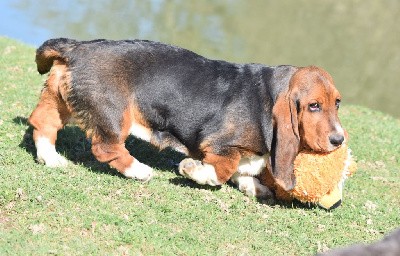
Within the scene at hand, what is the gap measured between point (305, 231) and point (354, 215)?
2.59 feet

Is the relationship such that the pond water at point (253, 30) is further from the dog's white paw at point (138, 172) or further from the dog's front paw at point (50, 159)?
the dog's front paw at point (50, 159)

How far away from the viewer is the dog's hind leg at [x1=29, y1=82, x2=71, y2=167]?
704 centimetres

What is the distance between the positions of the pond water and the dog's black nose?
10.3 metres

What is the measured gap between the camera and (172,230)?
6.13 metres

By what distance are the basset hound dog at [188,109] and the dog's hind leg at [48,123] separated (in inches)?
0.4

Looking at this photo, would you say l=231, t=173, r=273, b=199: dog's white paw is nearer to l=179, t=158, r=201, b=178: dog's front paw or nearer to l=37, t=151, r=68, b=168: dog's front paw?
l=179, t=158, r=201, b=178: dog's front paw

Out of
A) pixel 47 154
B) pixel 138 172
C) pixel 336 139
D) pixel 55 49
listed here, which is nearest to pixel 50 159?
pixel 47 154

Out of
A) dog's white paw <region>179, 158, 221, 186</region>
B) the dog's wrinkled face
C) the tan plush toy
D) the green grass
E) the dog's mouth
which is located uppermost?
the dog's wrinkled face

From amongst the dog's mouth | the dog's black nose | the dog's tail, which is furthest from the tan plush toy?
the dog's tail

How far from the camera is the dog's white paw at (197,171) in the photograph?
6.78m

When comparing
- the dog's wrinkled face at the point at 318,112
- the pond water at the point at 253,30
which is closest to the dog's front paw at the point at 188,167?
the dog's wrinkled face at the point at 318,112

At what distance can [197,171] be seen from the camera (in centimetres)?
680

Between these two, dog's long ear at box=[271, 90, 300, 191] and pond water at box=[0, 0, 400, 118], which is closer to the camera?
dog's long ear at box=[271, 90, 300, 191]

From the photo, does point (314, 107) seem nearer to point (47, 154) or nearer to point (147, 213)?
point (147, 213)
